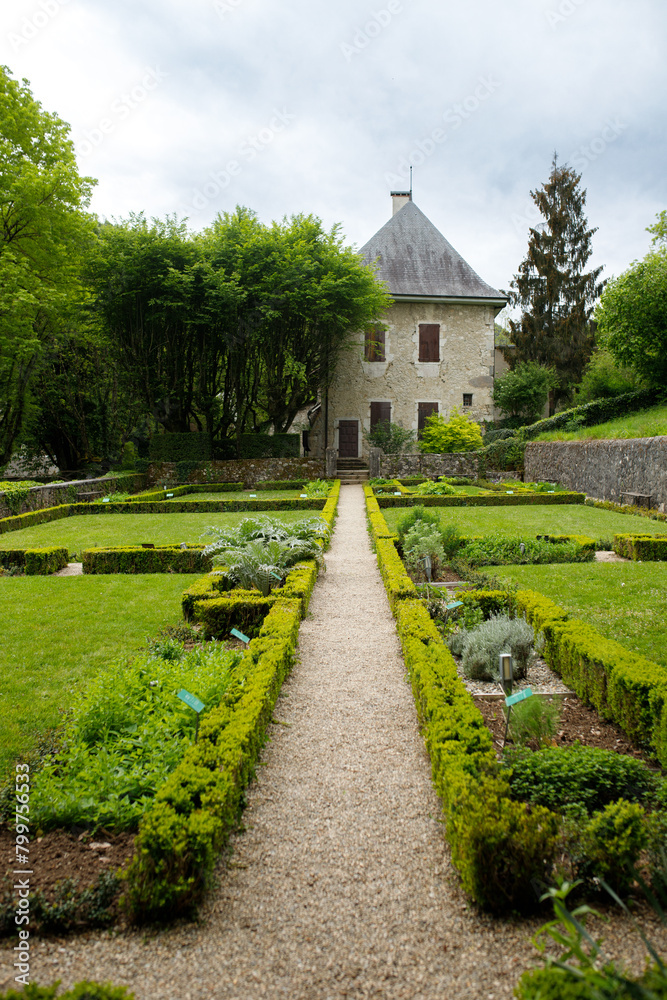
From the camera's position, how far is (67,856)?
2.44m

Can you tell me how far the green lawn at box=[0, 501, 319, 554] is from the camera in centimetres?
1041

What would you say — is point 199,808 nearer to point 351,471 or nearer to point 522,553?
point 522,553

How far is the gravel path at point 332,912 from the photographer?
1.87 metres

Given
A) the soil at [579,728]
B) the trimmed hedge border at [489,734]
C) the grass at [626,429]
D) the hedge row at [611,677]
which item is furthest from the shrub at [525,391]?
the soil at [579,728]

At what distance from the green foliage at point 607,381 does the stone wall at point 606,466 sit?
4.36 meters

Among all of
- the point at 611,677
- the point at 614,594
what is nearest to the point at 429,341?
the point at 614,594

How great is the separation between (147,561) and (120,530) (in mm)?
4233

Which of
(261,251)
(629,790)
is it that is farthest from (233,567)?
(261,251)

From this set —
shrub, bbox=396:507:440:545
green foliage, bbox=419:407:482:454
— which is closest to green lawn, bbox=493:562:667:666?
shrub, bbox=396:507:440:545

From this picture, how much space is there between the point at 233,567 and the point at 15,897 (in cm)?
416

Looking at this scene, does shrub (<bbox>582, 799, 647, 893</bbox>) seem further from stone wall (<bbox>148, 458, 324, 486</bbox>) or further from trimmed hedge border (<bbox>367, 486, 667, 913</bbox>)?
stone wall (<bbox>148, 458, 324, 486</bbox>)

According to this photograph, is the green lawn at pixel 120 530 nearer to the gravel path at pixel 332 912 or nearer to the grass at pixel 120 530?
the grass at pixel 120 530

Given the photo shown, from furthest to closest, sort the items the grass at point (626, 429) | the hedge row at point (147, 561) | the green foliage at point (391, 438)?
1. the green foliage at point (391, 438)
2. the grass at point (626, 429)
3. the hedge row at point (147, 561)

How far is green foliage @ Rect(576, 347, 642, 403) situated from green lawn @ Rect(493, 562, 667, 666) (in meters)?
15.1
